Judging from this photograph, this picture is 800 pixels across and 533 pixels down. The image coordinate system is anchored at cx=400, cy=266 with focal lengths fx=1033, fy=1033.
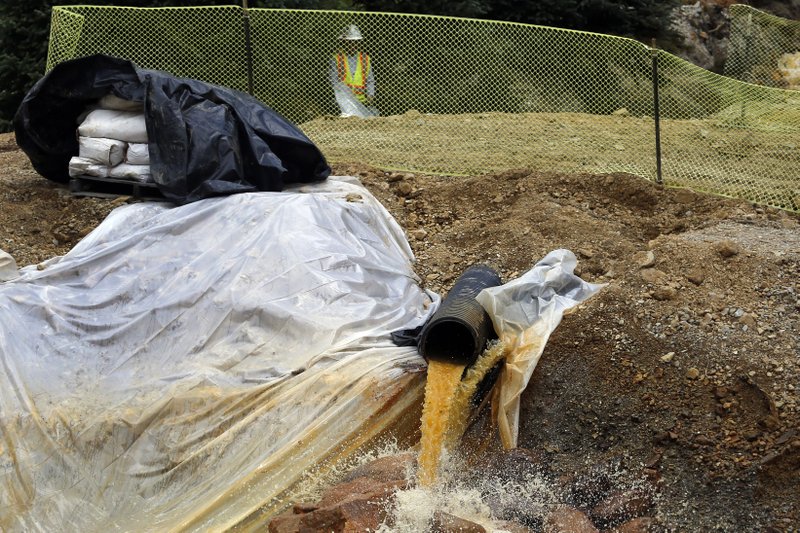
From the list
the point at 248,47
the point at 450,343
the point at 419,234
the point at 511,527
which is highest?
the point at 248,47

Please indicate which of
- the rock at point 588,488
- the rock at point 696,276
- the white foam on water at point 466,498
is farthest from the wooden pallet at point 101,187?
the rock at point 588,488

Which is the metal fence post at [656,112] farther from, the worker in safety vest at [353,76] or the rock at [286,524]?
the rock at [286,524]

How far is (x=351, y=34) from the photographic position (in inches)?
379

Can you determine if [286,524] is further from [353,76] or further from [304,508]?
[353,76]

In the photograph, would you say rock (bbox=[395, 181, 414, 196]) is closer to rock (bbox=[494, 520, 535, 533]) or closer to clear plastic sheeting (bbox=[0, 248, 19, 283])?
clear plastic sheeting (bbox=[0, 248, 19, 283])

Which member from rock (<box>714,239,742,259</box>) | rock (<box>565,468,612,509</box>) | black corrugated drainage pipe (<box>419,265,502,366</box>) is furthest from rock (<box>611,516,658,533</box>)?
rock (<box>714,239,742,259</box>)

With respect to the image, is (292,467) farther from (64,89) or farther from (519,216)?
(64,89)

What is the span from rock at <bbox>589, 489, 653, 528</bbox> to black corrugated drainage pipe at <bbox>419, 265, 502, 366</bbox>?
3.69 ft

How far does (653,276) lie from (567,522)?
6.95 feet

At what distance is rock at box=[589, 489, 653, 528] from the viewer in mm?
4988

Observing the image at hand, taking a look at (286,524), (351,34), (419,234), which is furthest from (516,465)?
(351,34)

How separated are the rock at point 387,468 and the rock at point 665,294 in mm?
1839

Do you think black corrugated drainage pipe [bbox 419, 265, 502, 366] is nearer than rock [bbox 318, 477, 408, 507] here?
No

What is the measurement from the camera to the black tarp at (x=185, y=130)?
7340 millimetres
